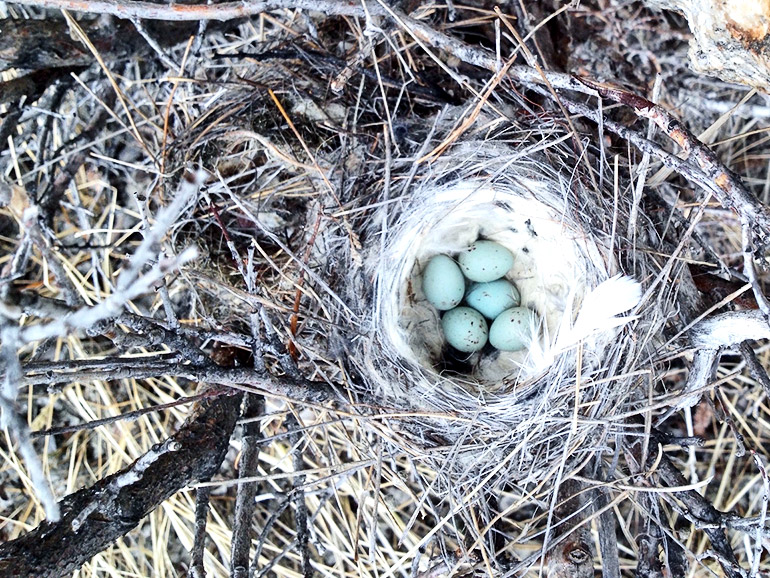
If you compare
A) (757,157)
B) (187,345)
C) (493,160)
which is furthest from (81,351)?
(757,157)

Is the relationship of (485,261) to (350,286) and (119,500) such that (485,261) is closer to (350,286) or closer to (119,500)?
(350,286)

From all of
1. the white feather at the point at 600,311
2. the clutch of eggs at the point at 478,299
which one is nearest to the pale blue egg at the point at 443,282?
the clutch of eggs at the point at 478,299

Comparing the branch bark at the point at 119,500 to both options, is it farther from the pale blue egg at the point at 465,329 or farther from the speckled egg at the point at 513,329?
the speckled egg at the point at 513,329

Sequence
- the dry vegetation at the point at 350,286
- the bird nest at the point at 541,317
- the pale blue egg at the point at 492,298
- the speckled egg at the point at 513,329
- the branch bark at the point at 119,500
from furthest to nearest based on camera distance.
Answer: the pale blue egg at the point at 492,298 → the speckled egg at the point at 513,329 → the bird nest at the point at 541,317 → the dry vegetation at the point at 350,286 → the branch bark at the point at 119,500

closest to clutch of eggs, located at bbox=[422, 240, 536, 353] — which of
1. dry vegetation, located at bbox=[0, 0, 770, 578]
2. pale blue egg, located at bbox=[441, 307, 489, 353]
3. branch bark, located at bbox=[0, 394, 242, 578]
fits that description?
pale blue egg, located at bbox=[441, 307, 489, 353]

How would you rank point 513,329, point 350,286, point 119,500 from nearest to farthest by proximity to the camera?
point 119,500 < point 350,286 < point 513,329

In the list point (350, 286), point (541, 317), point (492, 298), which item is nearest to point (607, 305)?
point (541, 317)
